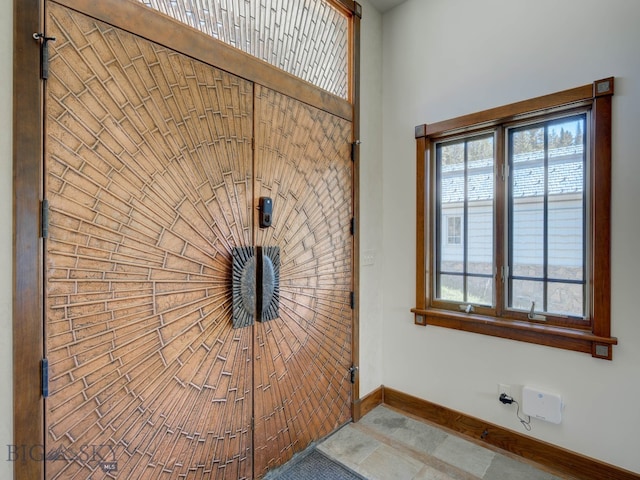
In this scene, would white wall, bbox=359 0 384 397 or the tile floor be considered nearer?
the tile floor

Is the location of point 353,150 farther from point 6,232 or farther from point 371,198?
point 6,232

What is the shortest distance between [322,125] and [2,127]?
5.20ft

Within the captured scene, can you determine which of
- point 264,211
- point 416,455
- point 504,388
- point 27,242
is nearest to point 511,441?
point 504,388

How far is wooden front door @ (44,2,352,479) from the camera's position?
123 centimetres

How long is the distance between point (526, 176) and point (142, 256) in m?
2.25

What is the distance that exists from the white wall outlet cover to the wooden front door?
1310mm

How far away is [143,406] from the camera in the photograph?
1.43 metres

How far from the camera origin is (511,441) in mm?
2164

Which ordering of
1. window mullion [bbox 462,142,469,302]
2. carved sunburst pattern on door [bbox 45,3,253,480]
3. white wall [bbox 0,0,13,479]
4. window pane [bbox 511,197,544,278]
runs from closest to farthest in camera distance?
1. white wall [bbox 0,0,13,479]
2. carved sunburst pattern on door [bbox 45,3,253,480]
3. window pane [bbox 511,197,544,278]
4. window mullion [bbox 462,142,469,302]

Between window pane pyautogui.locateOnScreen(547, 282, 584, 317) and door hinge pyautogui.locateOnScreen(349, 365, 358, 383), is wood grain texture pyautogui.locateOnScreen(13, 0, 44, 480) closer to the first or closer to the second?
door hinge pyautogui.locateOnScreen(349, 365, 358, 383)

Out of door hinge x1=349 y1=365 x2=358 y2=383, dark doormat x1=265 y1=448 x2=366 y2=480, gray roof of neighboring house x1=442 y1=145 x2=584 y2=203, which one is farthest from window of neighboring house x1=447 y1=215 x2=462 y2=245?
dark doormat x1=265 y1=448 x2=366 y2=480

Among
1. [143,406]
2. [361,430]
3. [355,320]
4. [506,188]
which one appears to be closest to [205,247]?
[143,406]

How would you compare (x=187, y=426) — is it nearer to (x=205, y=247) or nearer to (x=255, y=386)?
(x=255, y=386)

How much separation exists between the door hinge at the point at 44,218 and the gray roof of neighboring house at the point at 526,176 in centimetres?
234
